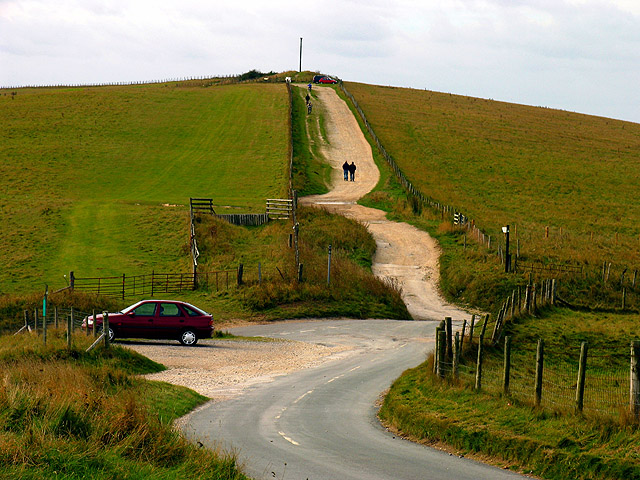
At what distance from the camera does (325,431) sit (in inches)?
629

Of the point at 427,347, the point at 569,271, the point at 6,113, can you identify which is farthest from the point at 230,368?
the point at 6,113

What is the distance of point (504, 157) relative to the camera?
87.8 meters

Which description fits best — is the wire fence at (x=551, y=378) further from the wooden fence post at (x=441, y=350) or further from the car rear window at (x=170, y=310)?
the car rear window at (x=170, y=310)

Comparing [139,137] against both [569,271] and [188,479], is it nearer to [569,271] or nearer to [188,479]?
[569,271]

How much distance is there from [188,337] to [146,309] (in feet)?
5.95

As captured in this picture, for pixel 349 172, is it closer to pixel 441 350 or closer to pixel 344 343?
pixel 344 343

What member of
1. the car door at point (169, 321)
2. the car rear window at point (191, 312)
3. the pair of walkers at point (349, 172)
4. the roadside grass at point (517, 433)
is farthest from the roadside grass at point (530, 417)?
the pair of walkers at point (349, 172)

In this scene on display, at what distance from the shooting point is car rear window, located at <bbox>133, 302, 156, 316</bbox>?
28750mm

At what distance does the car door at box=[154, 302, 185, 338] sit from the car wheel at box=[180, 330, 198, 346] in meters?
0.21

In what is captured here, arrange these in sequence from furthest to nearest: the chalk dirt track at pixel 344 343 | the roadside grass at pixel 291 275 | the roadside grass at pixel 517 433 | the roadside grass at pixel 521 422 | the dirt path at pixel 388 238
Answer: the dirt path at pixel 388 238
the roadside grass at pixel 291 275
the chalk dirt track at pixel 344 343
the roadside grass at pixel 521 422
the roadside grass at pixel 517 433

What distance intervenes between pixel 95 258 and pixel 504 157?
180 feet

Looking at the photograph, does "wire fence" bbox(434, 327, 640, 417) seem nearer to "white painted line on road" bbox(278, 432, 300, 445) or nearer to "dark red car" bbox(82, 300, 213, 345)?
"white painted line on road" bbox(278, 432, 300, 445)

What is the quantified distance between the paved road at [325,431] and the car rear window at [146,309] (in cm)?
709

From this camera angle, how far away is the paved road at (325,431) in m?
13.0
